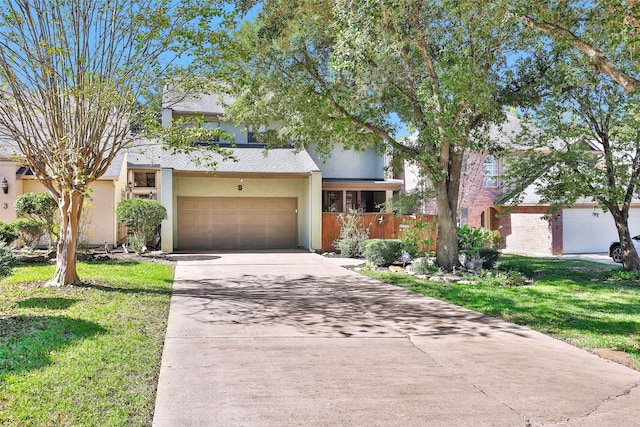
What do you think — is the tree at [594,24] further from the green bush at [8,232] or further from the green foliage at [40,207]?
the green bush at [8,232]

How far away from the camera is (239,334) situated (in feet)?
21.4

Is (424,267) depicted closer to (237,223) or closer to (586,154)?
(586,154)

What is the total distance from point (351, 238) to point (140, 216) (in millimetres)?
7310

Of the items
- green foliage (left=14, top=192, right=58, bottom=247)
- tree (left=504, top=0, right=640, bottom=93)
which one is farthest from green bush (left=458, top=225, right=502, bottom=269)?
green foliage (left=14, top=192, right=58, bottom=247)

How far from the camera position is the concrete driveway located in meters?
3.99

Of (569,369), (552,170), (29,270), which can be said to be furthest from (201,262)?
(569,369)

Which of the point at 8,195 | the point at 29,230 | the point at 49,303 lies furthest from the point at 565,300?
the point at 8,195

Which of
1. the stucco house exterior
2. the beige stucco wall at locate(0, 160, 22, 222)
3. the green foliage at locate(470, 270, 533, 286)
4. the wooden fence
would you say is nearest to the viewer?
the green foliage at locate(470, 270, 533, 286)

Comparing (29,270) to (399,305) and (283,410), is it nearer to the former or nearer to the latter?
(399,305)

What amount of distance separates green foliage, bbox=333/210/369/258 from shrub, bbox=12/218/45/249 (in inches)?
389

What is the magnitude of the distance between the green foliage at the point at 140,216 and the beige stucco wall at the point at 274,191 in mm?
2421

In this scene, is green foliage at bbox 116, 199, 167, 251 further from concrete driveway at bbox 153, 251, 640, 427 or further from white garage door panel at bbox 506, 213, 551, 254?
white garage door panel at bbox 506, 213, 551, 254

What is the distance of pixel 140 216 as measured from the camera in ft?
51.5

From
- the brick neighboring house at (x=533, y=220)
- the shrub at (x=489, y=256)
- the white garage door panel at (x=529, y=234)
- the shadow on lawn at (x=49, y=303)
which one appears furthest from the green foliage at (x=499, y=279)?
the white garage door panel at (x=529, y=234)
